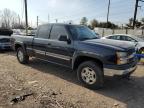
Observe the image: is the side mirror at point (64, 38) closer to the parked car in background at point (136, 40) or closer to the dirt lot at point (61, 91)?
the dirt lot at point (61, 91)

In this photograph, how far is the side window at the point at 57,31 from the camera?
645cm

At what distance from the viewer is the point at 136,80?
21.4 ft

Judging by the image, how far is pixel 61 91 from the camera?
211 inches

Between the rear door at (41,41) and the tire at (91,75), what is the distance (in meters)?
1.90

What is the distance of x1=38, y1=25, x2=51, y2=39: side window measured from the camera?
7073mm

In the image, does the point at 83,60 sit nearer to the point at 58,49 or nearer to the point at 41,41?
the point at 58,49

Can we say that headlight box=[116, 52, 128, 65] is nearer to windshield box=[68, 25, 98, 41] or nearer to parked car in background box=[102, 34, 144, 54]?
windshield box=[68, 25, 98, 41]

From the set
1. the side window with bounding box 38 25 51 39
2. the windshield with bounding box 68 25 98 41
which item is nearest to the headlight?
the windshield with bounding box 68 25 98 41

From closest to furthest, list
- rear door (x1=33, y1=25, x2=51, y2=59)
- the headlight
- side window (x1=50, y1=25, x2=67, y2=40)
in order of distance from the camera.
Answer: the headlight, side window (x1=50, y1=25, x2=67, y2=40), rear door (x1=33, y1=25, x2=51, y2=59)

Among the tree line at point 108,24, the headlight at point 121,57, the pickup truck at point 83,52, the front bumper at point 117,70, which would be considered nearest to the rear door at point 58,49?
the pickup truck at point 83,52

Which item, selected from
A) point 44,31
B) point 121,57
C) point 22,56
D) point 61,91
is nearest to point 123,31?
point 22,56

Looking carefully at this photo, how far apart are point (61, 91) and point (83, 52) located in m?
1.24

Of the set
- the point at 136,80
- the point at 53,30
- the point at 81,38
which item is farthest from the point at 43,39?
the point at 136,80

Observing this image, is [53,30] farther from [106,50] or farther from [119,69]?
[119,69]
